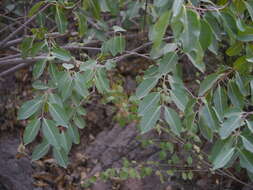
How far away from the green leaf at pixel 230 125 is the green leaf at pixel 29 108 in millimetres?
602

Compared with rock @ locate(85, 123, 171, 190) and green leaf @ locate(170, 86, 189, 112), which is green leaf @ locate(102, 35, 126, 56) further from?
rock @ locate(85, 123, 171, 190)

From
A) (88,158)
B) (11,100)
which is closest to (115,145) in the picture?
(88,158)

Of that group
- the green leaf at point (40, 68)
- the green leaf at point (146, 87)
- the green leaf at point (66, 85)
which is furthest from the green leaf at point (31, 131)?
the green leaf at point (146, 87)

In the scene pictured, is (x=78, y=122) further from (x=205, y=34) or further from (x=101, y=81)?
(x=205, y=34)

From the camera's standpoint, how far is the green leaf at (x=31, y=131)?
1.09 meters

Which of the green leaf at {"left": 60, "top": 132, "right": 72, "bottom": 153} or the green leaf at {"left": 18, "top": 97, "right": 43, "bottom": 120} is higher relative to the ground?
the green leaf at {"left": 18, "top": 97, "right": 43, "bottom": 120}

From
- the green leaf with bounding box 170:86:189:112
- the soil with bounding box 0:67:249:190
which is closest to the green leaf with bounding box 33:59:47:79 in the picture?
the green leaf with bounding box 170:86:189:112

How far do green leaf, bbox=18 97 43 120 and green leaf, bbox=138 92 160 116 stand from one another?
36 cm

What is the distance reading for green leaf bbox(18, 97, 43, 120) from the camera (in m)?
1.12

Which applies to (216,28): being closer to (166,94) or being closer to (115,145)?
(166,94)

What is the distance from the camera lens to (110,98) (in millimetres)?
1791

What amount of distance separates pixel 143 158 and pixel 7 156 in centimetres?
100

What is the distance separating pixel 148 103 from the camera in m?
1.04

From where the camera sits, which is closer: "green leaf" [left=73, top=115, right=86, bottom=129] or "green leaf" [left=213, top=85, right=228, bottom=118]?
"green leaf" [left=213, top=85, right=228, bottom=118]
